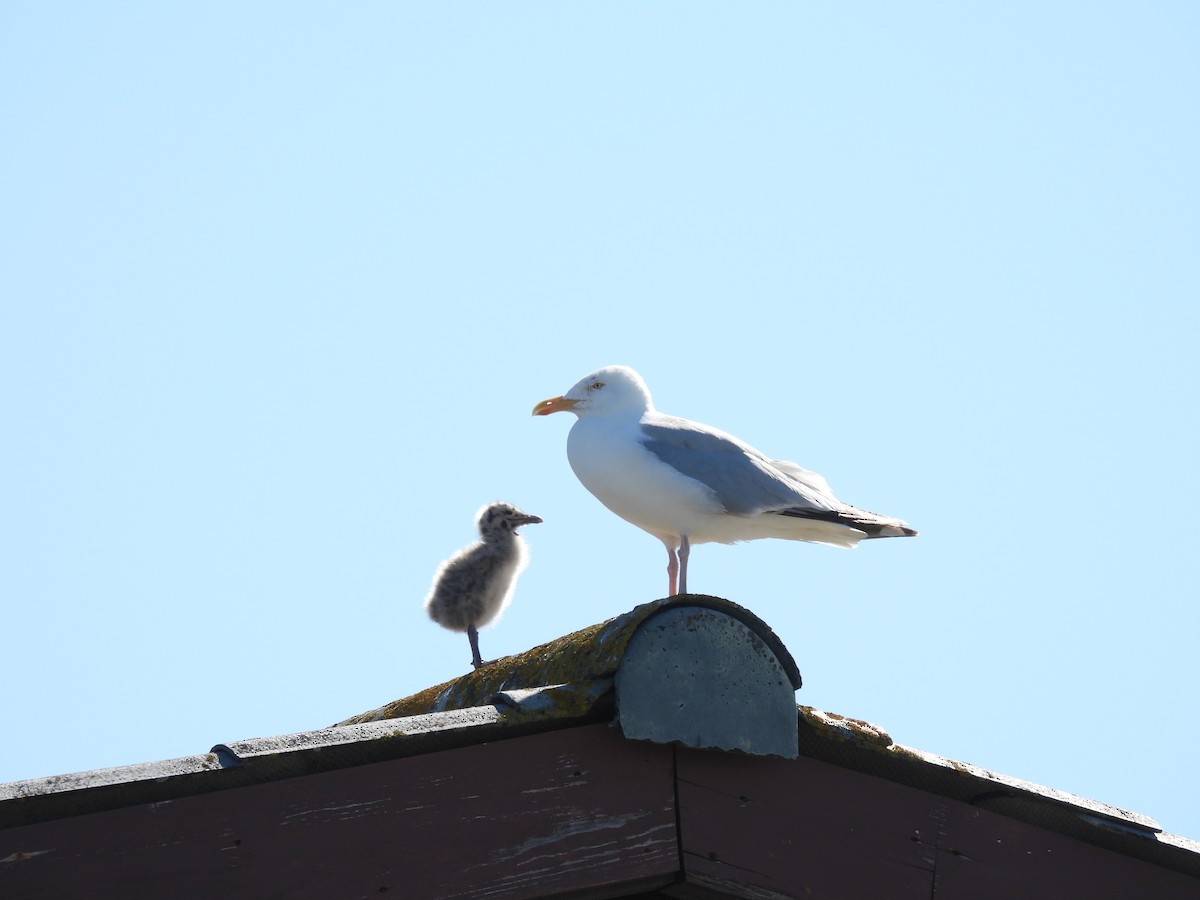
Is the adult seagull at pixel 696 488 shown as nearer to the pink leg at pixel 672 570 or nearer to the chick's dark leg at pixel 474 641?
the pink leg at pixel 672 570

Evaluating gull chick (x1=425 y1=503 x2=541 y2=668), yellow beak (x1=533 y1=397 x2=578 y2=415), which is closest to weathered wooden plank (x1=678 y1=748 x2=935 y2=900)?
yellow beak (x1=533 y1=397 x2=578 y2=415)

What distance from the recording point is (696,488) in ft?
23.7

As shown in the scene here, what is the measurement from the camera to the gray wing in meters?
7.30

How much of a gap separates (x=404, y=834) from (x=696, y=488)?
10.5ft

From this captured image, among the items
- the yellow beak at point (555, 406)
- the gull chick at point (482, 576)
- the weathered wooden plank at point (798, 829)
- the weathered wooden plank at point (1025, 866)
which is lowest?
the weathered wooden plank at point (1025, 866)

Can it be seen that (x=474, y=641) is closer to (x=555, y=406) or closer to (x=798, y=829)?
(x=555, y=406)

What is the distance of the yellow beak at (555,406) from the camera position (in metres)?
7.95

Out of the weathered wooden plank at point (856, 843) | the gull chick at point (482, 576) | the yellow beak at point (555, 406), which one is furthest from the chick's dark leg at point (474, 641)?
the weathered wooden plank at point (856, 843)

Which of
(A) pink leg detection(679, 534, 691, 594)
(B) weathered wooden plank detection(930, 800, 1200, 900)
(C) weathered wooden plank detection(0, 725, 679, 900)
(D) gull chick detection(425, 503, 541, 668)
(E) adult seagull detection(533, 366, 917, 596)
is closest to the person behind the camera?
(C) weathered wooden plank detection(0, 725, 679, 900)

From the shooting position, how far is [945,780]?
203 inches

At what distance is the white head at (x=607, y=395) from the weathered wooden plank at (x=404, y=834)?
11.0 ft

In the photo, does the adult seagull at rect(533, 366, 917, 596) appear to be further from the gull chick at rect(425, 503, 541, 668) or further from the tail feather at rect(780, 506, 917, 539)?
the gull chick at rect(425, 503, 541, 668)

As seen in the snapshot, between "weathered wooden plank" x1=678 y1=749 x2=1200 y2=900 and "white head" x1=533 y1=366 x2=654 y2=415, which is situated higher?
"white head" x1=533 y1=366 x2=654 y2=415

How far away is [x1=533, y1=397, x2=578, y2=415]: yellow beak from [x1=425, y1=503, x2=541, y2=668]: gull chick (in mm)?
1889
